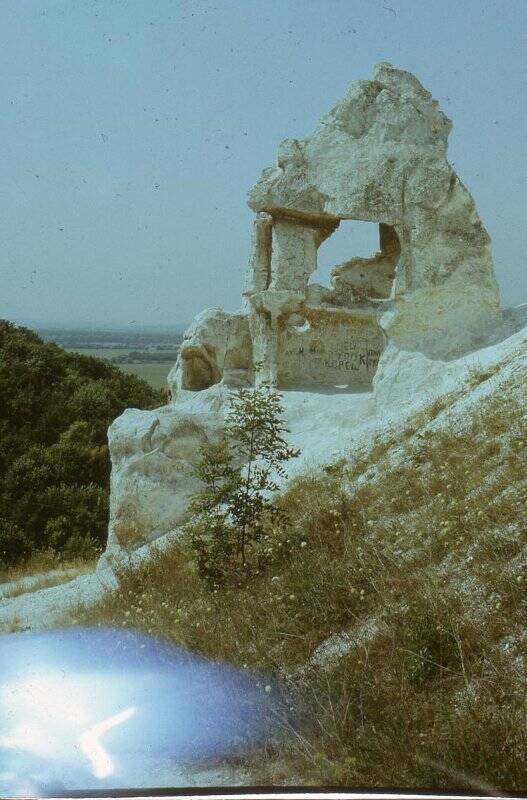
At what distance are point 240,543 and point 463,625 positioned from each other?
2.09 meters

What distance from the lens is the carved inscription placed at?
9.43 m

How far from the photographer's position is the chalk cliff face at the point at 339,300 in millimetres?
8336

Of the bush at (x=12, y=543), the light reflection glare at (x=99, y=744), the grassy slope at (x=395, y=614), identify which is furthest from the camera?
the bush at (x=12, y=543)

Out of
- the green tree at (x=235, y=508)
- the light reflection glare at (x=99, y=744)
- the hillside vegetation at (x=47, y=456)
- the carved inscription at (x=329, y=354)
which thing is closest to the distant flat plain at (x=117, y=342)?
the green tree at (x=235, y=508)

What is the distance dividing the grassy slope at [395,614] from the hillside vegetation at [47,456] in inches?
49.7

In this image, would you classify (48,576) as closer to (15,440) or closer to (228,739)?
(15,440)

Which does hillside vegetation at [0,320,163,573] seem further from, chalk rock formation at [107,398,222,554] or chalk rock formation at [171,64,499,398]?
chalk rock formation at [171,64,499,398]

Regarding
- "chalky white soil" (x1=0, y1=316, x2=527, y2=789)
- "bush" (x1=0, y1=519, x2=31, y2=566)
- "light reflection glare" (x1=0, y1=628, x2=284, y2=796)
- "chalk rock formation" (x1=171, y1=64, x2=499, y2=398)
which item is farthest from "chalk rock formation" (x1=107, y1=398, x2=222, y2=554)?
"light reflection glare" (x1=0, y1=628, x2=284, y2=796)

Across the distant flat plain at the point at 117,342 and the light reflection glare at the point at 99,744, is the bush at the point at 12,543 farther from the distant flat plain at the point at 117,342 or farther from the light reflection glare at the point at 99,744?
the light reflection glare at the point at 99,744

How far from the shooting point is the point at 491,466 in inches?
209

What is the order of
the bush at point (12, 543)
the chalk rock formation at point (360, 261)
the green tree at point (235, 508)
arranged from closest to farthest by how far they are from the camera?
the green tree at point (235, 508) < the bush at point (12, 543) < the chalk rock formation at point (360, 261)

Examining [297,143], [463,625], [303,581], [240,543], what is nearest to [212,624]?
[303,581]

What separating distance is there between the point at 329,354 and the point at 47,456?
136 inches

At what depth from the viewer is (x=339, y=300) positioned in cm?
964
